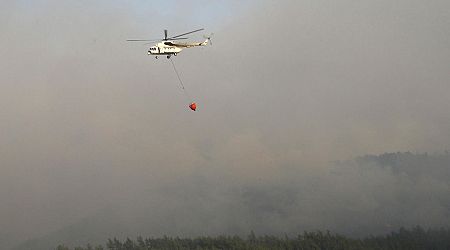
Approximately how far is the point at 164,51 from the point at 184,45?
414cm

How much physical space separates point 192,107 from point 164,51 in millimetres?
15808

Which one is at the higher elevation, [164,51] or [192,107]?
[164,51]

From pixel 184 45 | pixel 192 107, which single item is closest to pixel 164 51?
pixel 184 45

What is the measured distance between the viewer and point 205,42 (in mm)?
97812

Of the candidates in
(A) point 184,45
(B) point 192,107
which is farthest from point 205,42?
(B) point 192,107

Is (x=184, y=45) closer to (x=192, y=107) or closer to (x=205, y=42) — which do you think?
(x=205, y=42)

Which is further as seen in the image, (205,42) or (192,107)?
(205,42)

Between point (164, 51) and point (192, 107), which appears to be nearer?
point (192, 107)

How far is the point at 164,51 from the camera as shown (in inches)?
3775

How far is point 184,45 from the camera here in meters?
96.5

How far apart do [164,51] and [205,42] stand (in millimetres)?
8496

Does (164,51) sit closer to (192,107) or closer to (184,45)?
(184,45)

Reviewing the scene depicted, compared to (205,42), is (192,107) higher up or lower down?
lower down

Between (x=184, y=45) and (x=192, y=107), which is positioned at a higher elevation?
(x=184, y=45)
